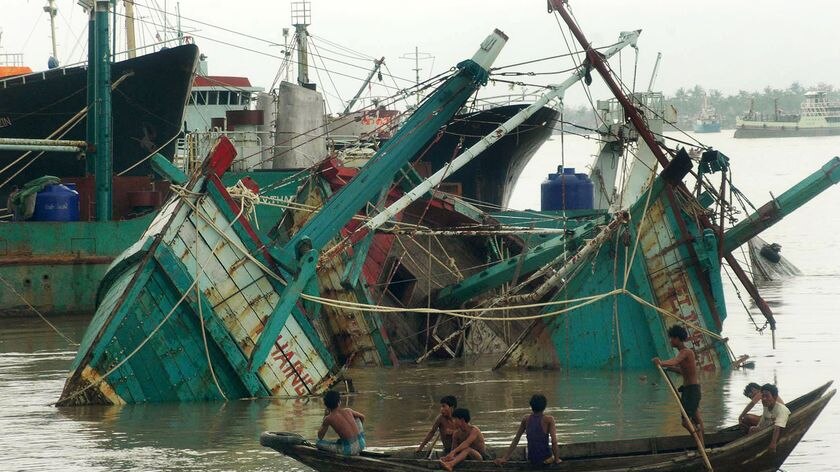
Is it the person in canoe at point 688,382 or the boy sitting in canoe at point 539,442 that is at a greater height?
the person in canoe at point 688,382

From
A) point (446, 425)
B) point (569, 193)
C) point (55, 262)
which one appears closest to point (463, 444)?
point (446, 425)

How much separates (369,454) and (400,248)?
30.4ft

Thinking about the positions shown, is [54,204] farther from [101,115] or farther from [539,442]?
[539,442]

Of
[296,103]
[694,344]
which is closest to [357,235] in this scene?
[694,344]

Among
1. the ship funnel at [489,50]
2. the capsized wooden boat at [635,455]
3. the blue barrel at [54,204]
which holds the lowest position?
the capsized wooden boat at [635,455]

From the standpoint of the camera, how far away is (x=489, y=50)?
17938mm

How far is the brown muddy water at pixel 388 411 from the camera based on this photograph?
43.2 ft

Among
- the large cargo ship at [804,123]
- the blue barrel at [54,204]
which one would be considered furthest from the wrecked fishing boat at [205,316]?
the large cargo ship at [804,123]

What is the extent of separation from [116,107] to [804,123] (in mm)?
121960

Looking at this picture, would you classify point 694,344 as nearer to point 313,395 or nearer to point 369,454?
point 313,395

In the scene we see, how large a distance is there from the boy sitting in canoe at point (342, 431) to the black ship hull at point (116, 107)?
66.7ft

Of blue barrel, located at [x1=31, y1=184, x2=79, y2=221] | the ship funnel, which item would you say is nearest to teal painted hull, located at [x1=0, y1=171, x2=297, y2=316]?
blue barrel, located at [x1=31, y1=184, x2=79, y2=221]

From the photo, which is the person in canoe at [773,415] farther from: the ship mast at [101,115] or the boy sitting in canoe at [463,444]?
the ship mast at [101,115]

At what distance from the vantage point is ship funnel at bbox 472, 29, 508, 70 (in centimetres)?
1788
